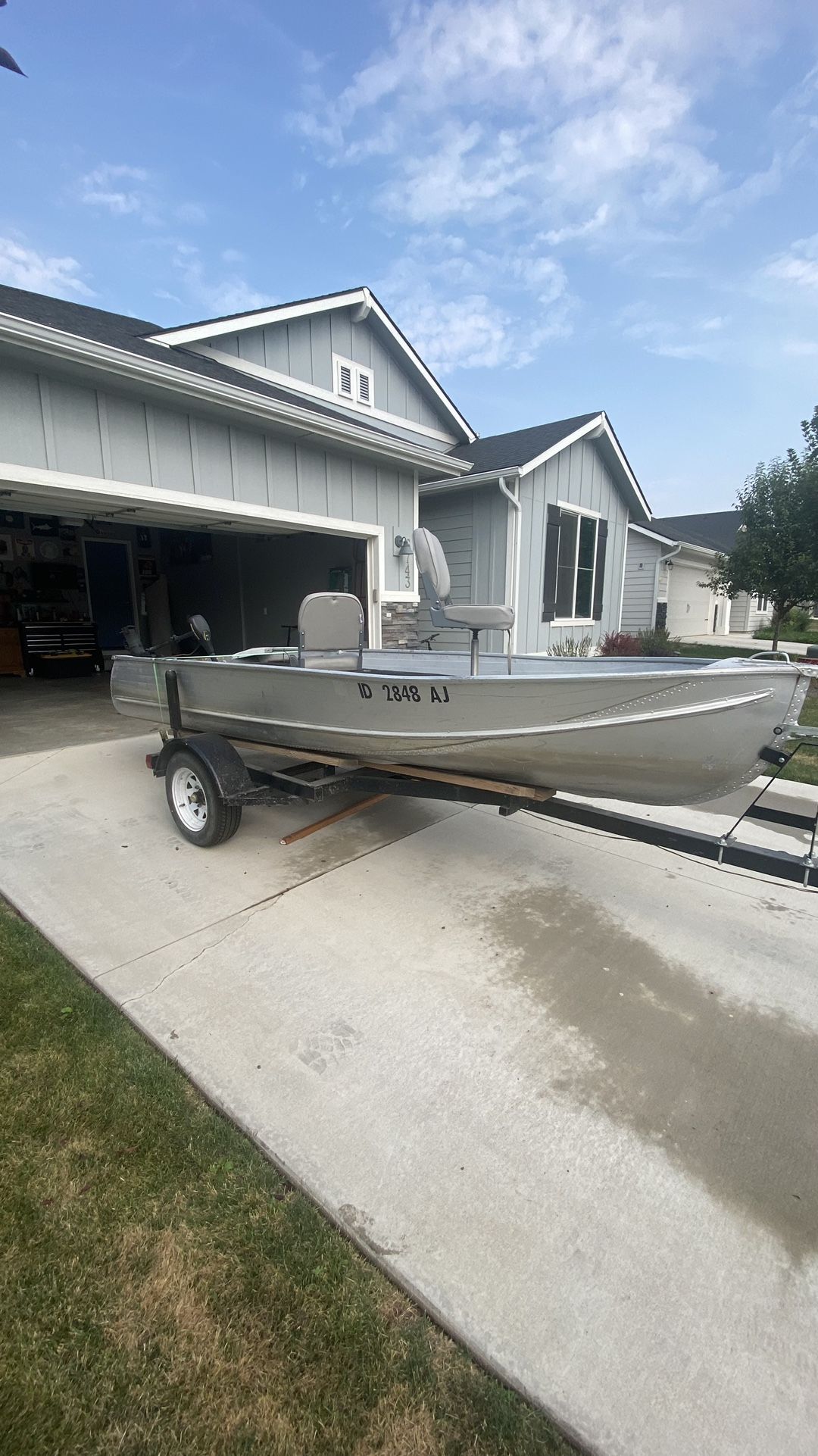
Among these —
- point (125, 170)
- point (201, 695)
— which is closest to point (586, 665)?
point (201, 695)

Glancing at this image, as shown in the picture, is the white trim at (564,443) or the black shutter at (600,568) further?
the black shutter at (600,568)

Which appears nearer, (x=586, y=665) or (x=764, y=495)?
(x=586, y=665)

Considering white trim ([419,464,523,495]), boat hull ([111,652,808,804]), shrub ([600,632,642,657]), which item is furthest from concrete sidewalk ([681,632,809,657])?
boat hull ([111,652,808,804])

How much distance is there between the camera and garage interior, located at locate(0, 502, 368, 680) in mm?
10547

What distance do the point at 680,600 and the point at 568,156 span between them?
11.8 m

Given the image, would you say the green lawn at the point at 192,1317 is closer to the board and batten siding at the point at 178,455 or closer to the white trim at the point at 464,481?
the board and batten siding at the point at 178,455

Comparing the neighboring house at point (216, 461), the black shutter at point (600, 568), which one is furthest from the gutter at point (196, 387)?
the black shutter at point (600, 568)

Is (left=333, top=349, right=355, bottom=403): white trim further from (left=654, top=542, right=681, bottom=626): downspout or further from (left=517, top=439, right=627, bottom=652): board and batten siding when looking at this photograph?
(left=654, top=542, right=681, bottom=626): downspout

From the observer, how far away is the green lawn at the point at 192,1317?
118 centimetres

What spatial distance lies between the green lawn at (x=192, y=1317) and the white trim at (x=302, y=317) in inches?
306

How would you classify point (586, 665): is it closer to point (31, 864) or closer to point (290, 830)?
point (290, 830)

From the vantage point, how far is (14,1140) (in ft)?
5.82

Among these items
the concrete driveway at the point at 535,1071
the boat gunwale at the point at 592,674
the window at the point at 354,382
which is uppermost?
the window at the point at 354,382

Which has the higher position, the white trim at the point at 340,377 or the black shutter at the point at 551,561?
the white trim at the point at 340,377
